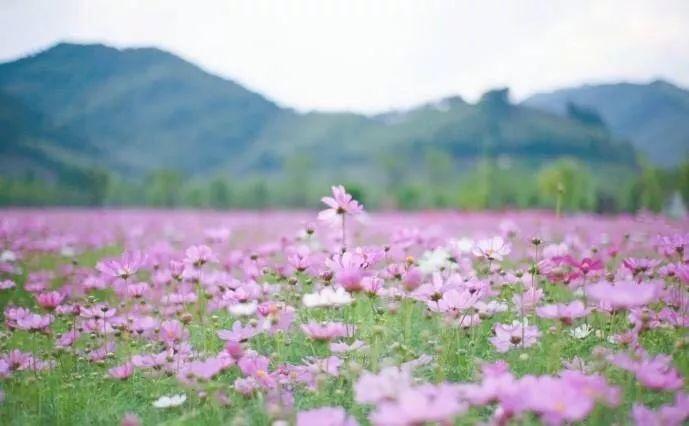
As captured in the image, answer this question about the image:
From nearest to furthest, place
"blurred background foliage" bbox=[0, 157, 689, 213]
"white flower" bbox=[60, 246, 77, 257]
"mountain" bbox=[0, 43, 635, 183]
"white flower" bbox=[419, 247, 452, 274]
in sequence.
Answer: "white flower" bbox=[419, 247, 452, 274]
"white flower" bbox=[60, 246, 77, 257]
"blurred background foliage" bbox=[0, 157, 689, 213]
"mountain" bbox=[0, 43, 635, 183]

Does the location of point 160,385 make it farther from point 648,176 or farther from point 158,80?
point 158,80

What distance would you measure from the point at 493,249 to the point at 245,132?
462 feet

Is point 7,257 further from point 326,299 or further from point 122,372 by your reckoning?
point 326,299

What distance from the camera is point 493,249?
237 cm

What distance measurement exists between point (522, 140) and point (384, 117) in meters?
48.2

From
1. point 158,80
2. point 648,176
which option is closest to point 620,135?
point 648,176

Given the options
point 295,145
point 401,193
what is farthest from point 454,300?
point 295,145

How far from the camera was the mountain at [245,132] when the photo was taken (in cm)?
7888

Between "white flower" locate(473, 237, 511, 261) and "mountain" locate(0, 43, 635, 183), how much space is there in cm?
3744

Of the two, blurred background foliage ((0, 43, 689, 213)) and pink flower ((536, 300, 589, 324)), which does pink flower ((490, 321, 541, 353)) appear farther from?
blurred background foliage ((0, 43, 689, 213))

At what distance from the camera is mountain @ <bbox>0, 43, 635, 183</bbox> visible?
3105 inches

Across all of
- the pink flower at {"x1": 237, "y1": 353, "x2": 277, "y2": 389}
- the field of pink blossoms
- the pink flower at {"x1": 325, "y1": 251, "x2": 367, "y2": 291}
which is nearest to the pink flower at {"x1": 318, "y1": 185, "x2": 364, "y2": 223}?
the field of pink blossoms

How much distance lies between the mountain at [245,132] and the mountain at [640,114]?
13.6 ft

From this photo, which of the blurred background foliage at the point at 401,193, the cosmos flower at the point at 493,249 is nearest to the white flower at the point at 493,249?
the cosmos flower at the point at 493,249
